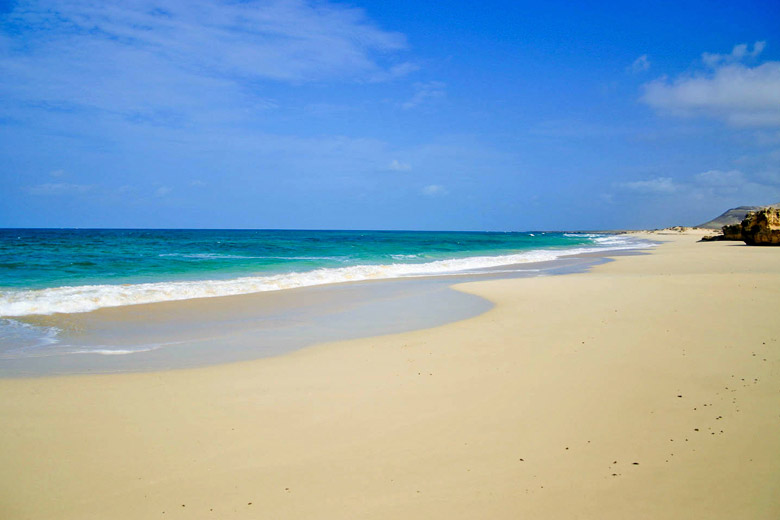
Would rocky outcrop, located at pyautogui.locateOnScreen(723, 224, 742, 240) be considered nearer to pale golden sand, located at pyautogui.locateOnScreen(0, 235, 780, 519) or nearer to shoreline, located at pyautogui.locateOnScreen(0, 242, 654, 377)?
shoreline, located at pyautogui.locateOnScreen(0, 242, 654, 377)

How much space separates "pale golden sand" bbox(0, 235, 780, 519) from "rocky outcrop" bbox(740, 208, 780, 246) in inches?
1147

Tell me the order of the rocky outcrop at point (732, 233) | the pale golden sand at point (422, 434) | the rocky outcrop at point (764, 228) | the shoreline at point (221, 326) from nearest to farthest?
the pale golden sand at point (422, 434)
the shoreline at point (221, 326)
the rocky outcrop at point (764, 228)
the rocky outcrop at point (732, 233)

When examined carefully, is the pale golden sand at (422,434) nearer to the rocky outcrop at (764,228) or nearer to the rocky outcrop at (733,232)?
the rocky outcrop at (764,228)

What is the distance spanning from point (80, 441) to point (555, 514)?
373 cm

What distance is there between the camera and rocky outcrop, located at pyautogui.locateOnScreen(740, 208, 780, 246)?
93.2 feet

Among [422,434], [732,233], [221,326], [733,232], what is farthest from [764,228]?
[422,434]

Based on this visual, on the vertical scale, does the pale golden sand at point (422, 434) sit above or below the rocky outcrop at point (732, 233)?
below

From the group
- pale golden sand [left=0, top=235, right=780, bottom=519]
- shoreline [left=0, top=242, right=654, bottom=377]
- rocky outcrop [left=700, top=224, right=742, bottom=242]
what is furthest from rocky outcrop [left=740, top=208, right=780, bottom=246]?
A: pale golden sand [left=0, top=235, right=780, bottom=519]

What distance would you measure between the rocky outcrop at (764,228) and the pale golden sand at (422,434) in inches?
1147

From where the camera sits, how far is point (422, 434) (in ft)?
12.3

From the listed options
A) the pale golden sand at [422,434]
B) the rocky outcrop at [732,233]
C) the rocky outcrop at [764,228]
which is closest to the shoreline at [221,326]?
the pale golden sand at [422,434]

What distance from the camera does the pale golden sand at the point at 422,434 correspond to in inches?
114

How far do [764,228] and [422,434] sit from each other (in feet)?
113

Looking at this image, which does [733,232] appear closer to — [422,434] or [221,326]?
[221,326]
